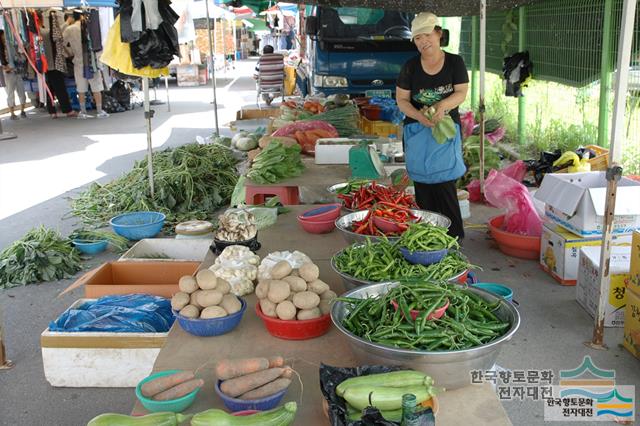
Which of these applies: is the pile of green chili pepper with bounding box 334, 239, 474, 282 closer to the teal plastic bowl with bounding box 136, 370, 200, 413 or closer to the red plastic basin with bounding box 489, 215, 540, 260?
the teal plastic bowl with bounding box 136, 370, 200, 413

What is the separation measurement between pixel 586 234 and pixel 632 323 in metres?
0.99

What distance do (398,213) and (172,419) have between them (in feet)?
6.04

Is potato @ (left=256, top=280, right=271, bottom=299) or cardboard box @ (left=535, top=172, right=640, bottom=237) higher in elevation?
potato @ (left=256, top=280, right=271, bottom=299)

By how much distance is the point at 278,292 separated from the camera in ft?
7.71

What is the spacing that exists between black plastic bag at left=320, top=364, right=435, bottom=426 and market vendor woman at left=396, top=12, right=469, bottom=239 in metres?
2.87

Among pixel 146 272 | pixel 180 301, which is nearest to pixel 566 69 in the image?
pixel 146 272

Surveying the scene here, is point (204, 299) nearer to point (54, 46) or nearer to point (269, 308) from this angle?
point (269, 308)

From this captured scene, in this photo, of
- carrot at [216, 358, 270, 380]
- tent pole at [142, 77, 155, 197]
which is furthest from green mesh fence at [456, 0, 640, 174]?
carrot at [216, 358, 270, 380]

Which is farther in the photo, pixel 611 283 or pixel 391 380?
pixel 611 283

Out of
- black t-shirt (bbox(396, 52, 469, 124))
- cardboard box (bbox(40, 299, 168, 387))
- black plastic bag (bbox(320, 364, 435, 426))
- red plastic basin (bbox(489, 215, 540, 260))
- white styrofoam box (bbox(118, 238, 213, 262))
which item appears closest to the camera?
black plastic bag (bbox(320, 364, 435, 426))

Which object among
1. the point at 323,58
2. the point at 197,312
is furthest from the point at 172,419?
the point at 323,58

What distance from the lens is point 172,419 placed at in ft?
5.57

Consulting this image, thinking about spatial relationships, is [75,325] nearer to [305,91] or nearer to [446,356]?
[446,356]

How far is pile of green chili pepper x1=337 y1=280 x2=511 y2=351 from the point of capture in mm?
1941
